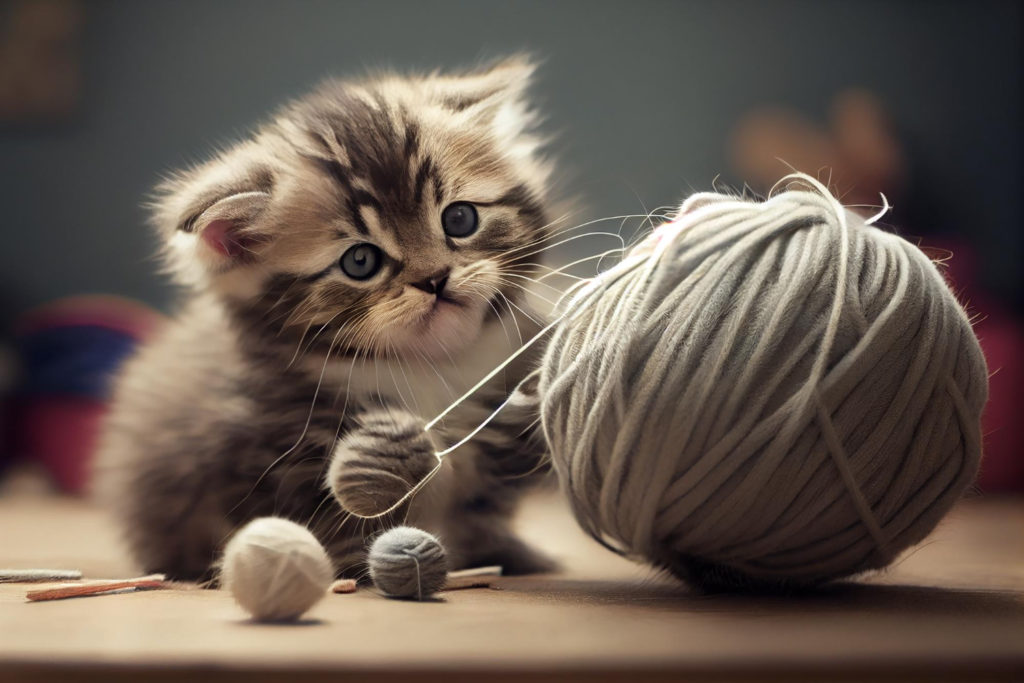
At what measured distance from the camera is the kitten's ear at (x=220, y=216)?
102cm

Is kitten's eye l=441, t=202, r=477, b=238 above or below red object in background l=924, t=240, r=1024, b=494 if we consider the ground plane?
above

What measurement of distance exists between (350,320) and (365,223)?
0.32 feet

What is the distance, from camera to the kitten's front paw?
0.91 m

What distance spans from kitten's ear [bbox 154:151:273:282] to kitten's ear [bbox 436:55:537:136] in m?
0.23

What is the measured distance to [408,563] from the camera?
91 cm

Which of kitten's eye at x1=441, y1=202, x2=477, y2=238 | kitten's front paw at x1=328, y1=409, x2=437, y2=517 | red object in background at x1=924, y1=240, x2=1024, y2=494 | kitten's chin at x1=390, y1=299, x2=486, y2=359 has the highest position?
kitten's eye at x1=441, y1=202, x2=477, y2=238

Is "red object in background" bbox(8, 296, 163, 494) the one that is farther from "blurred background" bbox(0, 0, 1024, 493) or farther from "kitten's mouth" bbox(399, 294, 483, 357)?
"kitten's mouth" bbox(399, 294, 483, 357)

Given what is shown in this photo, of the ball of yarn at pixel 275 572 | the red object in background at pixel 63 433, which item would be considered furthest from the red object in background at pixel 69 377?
the ball of yarn at pixel 275 572

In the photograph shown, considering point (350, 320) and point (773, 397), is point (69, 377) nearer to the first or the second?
point (350, 320)

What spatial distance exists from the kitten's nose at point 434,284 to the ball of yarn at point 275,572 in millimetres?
274

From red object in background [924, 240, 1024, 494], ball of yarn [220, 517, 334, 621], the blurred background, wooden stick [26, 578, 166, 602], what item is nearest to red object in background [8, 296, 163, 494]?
the blurred background

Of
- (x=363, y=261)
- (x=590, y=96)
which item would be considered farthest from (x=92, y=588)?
(x=590, y=96)

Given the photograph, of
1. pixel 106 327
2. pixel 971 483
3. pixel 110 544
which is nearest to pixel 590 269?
pixel 971 483

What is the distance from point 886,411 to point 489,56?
2.24 m
